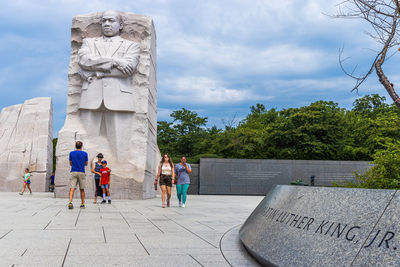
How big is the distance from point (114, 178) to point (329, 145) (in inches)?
881

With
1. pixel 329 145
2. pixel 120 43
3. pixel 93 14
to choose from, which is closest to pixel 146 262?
pixel 120 43

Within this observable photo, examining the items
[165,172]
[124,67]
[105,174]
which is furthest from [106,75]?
[165,172]

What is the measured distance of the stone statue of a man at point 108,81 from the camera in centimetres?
1284

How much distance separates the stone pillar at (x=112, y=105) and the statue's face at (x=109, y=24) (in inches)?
5.7

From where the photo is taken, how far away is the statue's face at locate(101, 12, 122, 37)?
13.4 metres

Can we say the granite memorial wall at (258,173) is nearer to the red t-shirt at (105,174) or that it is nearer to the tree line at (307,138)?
the tree line at (307,138)

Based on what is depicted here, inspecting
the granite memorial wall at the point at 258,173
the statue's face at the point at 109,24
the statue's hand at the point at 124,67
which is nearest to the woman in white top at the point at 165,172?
the statue's hand at the point at 124,67

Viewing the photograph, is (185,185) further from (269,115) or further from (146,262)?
(269,115)

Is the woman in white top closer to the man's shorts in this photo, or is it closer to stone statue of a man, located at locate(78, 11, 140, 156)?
the man's shorts

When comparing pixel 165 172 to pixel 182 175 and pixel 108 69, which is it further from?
pixel 108 69

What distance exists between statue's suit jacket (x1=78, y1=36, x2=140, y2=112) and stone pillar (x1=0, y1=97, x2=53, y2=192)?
1143cm

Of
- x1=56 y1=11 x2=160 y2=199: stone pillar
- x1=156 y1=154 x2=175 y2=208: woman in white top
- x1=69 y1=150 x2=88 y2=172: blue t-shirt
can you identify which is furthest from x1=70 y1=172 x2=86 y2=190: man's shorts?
x1=56 y1=11 x2=160 y2=199: stone pillar

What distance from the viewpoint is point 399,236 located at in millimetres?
2375

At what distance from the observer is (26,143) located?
75.6 feet
